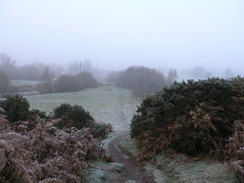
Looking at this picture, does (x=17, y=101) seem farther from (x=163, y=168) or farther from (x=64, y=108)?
(x=163, y=168)

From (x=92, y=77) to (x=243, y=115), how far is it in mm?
54500

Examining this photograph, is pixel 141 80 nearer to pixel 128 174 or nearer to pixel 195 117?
pixel 195 117

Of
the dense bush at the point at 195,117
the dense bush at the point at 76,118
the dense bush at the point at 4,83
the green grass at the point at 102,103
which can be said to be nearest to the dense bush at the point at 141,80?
the green grass at the point at 102,103

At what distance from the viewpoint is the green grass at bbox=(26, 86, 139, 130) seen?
33713 mm

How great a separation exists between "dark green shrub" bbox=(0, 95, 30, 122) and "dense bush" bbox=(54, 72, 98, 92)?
40.7 metres

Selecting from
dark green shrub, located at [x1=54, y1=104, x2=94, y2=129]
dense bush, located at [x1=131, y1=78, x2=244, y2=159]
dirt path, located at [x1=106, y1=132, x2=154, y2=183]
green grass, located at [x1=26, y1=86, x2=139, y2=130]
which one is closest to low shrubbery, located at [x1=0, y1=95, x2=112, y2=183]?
dirt path, located at [x1=106, y1=132, x2=154, y2=183]

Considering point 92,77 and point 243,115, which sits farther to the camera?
→ point 92,77

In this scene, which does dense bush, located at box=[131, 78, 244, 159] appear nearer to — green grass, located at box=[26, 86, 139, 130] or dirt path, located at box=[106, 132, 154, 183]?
dirt path, located at box=[106, 132, 154, 183]

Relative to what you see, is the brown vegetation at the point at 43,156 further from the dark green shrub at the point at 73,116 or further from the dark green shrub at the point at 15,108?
the dark green shrub at the point at 73,116

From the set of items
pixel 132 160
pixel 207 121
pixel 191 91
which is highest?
pixel 191 91

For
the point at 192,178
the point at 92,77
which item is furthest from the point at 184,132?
the point at 92,77

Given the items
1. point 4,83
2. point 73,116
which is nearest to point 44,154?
point 73,116

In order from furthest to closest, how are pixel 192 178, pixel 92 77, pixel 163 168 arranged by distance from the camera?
1. pixel 92 77
2. pixel 163 168
3. pixel 192 178

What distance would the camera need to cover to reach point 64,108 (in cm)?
1634
